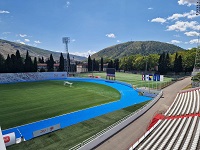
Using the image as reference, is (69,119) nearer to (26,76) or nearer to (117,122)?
(117,122)

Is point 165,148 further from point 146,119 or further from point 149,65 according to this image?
point 149,65

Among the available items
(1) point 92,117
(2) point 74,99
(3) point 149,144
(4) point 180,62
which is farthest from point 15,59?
(4) point 180,62

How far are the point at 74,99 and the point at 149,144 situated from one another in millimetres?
21943

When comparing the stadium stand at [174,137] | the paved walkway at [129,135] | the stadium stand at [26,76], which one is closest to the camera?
the stadium stand at [174,137]

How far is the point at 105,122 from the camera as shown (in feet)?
70.6

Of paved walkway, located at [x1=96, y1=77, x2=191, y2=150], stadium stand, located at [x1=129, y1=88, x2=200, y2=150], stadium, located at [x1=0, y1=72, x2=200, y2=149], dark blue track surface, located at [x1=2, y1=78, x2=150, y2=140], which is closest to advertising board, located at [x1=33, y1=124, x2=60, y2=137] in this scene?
stadium, located at [x1=0, y1=72, x2=200, y2=149]

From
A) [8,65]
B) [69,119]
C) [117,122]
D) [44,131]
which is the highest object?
[8,65]

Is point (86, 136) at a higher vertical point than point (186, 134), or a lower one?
lower

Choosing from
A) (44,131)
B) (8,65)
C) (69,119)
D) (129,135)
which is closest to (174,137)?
(129,135)

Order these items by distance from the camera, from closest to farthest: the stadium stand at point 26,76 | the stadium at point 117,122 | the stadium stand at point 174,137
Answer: the stadium stand at point 174,137 → the stadium at point 117,122 → the stadium stand at point 26,76

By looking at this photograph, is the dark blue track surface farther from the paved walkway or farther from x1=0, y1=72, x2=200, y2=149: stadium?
the paved walkway

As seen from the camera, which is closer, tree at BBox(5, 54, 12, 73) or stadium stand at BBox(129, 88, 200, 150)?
stadium stand at BBox(129, 88, 200, 150)

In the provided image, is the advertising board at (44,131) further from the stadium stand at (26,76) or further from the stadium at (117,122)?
the stadium stand at (26,76)

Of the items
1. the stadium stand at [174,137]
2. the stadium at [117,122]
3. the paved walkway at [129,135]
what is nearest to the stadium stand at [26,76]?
the stadium at [117,122]
